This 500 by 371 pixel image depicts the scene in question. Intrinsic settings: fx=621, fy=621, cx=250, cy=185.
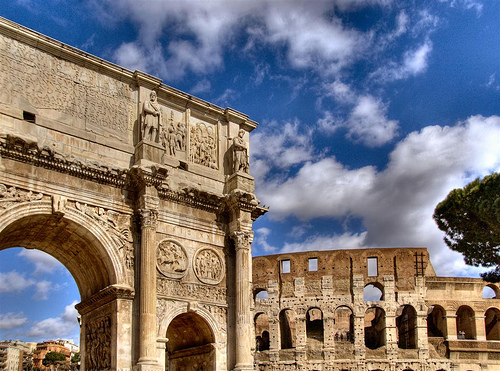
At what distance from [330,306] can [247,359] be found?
79.4ft

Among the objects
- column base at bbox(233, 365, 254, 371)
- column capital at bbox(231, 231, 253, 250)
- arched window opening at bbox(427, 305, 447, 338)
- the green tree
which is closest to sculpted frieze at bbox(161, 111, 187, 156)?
column capital at bbox(231, 231, 253, 250)

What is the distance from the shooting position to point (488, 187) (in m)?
22.2

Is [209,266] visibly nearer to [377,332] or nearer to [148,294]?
[148,294]

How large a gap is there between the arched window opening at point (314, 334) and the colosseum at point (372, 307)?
0.08 meters

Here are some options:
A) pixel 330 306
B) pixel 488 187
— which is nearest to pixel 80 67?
pixel 488 187

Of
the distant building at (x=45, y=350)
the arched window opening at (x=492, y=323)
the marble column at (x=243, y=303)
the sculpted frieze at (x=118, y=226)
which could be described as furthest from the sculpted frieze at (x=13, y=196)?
the distant building at (x=45, y=350)

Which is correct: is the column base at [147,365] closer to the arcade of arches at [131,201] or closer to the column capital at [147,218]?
the arcade of arches at [131,201]

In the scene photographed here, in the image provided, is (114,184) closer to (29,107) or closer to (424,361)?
(29,107)

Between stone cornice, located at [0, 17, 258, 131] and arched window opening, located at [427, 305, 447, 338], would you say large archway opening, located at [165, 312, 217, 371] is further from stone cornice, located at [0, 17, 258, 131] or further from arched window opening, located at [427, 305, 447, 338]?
arched window opening, located at [427, 305, 447, 338]

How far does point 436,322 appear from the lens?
41.5 m

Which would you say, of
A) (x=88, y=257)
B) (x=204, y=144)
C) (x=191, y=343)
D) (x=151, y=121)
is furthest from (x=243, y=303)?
(x=151, y=121)

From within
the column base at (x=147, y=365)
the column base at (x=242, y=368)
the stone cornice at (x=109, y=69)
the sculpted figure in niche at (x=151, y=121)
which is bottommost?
the column base at (x=242, y=368)

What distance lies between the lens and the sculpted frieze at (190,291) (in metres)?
14.3

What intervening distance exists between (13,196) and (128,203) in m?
2.65
